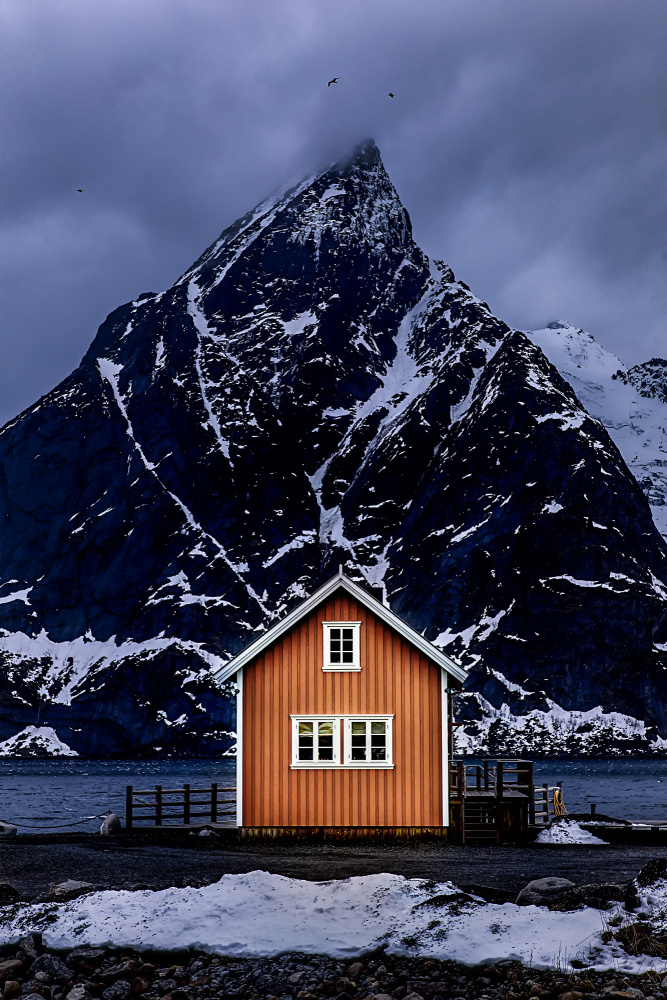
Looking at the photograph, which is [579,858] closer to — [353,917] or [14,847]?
[353,917]

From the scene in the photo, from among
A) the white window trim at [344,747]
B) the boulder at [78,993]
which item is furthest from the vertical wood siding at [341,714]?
the boulder at [78,993]

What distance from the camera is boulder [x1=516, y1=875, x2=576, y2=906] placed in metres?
20.7

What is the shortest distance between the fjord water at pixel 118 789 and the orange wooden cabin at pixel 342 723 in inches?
440

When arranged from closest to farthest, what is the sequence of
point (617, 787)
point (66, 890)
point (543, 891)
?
point (543, 891)
point (66, 890)
point (617, 787)

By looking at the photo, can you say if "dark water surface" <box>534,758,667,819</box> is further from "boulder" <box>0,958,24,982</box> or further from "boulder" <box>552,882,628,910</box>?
"boulder" <box>0,958,24,982</box>

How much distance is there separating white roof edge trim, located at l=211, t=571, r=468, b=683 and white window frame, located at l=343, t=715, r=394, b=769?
95.6 inches

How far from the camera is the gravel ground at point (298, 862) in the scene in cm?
2488

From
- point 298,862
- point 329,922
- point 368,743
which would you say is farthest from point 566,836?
point 329,922

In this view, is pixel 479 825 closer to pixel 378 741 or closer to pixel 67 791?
pixel 378 741

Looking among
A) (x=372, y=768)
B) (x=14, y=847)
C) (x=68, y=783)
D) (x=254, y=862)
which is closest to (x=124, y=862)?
(x=254, y=862)

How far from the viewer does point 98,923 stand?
20.4 m

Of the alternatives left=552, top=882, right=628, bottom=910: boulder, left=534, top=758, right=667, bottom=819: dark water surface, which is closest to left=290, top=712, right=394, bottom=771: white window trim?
left=552, top=882, right=628, bottom=910: boulder

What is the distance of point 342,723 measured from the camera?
35.1 m

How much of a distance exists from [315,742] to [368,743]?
166 centimetres
